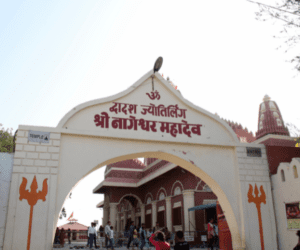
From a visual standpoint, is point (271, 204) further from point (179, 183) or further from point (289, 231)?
point (179, 183)

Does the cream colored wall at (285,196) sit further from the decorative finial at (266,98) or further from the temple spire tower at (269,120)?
the decorative finial at (266,98)

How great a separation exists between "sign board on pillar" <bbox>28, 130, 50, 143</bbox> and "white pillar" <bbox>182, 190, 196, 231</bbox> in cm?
1040

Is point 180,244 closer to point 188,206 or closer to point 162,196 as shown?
point 188,206

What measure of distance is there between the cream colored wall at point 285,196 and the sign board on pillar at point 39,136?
7.37 metres

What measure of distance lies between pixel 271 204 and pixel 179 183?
9.08 m

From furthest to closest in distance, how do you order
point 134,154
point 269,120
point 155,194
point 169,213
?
point 155,194
point 169,213
point 269,120
point 134,154

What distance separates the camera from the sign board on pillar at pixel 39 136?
8625 mm

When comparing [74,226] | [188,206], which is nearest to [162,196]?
[188,206]

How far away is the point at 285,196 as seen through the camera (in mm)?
9750

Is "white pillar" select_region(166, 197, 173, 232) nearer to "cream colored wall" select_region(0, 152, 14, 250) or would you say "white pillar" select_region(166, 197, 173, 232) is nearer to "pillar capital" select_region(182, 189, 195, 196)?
"pillar capital" select_region(182, 189, 195, 196)

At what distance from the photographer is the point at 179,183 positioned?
18.8 meters

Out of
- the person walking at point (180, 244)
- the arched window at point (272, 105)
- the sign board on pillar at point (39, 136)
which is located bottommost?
the person walking at point (180, 244)

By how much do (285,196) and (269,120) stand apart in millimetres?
7381

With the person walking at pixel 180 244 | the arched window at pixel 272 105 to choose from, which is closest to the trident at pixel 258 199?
the person walking at pixel 180 244
